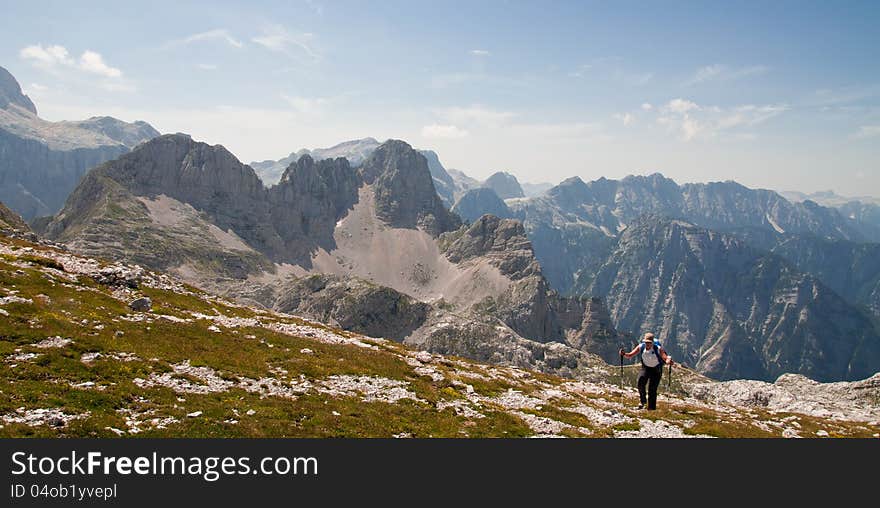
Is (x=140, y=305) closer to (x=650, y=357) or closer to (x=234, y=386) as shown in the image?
(x=234, y=386)

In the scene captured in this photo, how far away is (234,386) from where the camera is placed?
27156mm

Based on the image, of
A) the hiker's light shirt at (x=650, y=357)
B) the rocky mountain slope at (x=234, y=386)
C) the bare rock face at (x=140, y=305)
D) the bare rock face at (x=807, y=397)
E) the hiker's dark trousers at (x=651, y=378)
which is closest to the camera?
the rocky mountain slope at (x=234, y=386)

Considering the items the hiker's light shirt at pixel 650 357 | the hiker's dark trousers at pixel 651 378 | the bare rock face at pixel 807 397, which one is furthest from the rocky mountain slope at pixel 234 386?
the hiker's light shirt at pixel 650 357

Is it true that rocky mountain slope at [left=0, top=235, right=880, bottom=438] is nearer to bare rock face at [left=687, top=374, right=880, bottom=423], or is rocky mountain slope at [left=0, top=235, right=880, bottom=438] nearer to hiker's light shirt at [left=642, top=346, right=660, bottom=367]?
bare rock face at [left=687, top=374, right=880, bottom=423]

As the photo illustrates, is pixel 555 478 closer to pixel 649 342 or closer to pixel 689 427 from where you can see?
pixel 649 342

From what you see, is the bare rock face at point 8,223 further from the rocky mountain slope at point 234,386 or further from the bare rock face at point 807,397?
the bare rock face at point 807,397

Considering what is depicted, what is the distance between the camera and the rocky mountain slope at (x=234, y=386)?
2055 centimetres

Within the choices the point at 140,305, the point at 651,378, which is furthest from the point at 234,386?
the point at 651,378

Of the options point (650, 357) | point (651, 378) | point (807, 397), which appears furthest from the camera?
point (807, 397)

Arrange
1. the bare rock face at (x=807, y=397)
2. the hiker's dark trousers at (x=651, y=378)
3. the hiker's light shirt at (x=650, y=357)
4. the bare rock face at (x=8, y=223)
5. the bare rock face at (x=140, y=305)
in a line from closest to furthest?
the hiker's light shirt at (x=650, y=357)
the hiker's dark trousers at (x=651, y=378)
the bare rock face at (x=140, y=305)
the bare rock face at (x=807, y=397)
the bare rock face at (x=8, y=223)

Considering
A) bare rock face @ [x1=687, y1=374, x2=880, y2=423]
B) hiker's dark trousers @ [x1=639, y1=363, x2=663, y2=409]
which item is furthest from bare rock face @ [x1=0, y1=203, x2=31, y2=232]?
bare rock face @ [x1=687, y1=374, x2=880, y2=423]

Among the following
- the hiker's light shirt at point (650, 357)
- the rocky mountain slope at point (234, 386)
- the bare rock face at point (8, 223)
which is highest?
the bare rock face at point (8, 223)

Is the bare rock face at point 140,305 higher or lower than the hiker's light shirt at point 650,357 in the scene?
lower

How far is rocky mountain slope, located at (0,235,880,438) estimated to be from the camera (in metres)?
20.5
